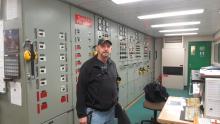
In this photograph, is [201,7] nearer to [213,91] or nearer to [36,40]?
[213,91]

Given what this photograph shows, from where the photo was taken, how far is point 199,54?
738cm

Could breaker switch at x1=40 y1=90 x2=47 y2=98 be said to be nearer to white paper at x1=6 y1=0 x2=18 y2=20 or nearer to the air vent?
white paper at x1=6 y1=0 x2=18 y2=20

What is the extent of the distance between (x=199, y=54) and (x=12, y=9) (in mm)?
7407

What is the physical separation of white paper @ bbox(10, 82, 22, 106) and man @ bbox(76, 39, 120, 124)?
71 cm

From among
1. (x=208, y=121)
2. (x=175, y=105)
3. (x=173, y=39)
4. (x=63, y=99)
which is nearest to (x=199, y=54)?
(x=173, y=39)

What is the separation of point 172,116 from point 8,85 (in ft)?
6.66

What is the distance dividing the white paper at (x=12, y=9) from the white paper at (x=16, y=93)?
2.60 feet

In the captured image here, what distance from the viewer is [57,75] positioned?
2.33 m

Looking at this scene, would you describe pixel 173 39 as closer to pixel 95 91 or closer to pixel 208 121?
pixel 208 121

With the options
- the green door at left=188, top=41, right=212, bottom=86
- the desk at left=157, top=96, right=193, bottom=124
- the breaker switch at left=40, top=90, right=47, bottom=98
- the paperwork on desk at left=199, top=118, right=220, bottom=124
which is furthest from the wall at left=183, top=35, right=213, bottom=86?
the breaker switch at left=40, top=90, right=47, bottom=98

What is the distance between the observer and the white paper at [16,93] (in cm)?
198

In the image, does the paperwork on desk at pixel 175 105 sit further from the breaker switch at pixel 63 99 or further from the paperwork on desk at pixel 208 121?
the breaker switch at pixel 63 99

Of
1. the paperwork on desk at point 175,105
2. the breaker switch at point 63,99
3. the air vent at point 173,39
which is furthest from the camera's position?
the air vent at point 173,39

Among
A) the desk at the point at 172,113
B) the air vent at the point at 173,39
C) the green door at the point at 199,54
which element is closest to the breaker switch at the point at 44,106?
the desk at the point at 172,113
